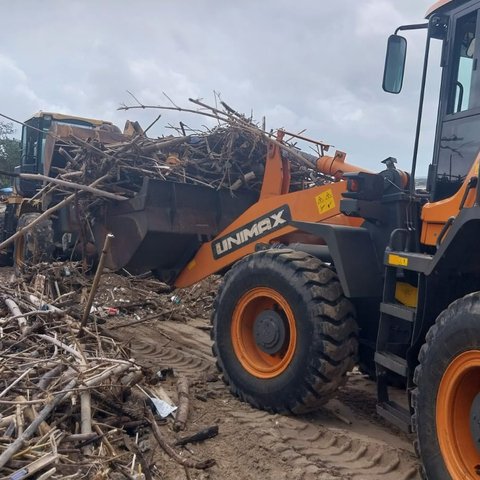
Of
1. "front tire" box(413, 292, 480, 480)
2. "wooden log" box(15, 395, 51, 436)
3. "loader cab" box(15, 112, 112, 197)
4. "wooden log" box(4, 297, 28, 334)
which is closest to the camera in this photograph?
"front tire" box(413, 292, 480, 480)

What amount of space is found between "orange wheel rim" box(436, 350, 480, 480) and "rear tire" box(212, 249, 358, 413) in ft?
4.04

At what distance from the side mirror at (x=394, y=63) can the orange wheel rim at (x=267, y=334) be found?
66.8 inches

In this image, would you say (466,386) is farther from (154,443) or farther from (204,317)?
(204,317)

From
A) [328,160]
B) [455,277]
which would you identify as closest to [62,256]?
[328,160]

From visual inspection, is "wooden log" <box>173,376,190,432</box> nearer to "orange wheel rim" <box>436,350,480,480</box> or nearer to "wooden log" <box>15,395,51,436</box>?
"wooden log" <box>15,395,51,436</box>

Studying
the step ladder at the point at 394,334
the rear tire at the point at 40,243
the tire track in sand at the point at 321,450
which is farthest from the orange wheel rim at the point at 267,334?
the rear tire at the point at 40,243

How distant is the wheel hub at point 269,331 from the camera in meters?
4.82

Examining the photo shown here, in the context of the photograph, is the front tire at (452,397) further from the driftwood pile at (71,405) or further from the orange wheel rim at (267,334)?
the orange wheel rim at (267,334)

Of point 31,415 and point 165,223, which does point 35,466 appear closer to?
point 31,415

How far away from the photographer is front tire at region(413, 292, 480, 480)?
122 inches

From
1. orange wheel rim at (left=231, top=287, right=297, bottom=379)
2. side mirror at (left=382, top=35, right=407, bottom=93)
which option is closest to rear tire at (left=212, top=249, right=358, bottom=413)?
orange wheel rim at (left=231, top=287, right=297, bottom=379)

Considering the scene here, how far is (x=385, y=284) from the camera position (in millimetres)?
4207

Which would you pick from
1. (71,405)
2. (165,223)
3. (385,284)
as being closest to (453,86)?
(385,284)

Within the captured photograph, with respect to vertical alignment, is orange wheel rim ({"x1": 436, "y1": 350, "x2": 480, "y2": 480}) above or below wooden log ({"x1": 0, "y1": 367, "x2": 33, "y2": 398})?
above
